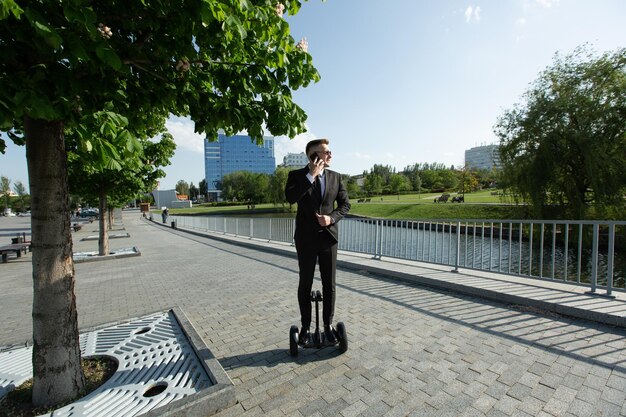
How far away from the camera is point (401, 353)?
3.19 metres

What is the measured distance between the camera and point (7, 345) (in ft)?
12.5

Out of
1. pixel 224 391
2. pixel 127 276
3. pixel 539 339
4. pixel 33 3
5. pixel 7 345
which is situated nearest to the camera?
pixel 33 3

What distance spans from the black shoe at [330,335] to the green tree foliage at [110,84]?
79.7 inches

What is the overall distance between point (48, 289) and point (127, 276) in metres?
6.21

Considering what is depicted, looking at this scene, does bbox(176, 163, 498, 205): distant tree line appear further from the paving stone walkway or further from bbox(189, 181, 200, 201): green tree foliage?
the paving stone walkway

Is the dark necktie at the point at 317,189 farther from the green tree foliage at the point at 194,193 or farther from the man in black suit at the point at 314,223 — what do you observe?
the green tree foliage at the point at 194,193

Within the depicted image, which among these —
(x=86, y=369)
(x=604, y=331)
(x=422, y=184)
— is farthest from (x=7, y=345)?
(x=422, y=184)

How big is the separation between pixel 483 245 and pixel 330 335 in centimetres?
483

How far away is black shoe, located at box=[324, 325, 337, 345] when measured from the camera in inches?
127

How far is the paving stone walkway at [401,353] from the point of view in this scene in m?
2.41

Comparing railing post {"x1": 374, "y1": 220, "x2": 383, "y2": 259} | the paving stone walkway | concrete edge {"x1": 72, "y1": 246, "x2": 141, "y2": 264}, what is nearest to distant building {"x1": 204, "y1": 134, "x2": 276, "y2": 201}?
concrete edge {"x1": 72, "y1": 246, "x2": 141, "y2": 264}

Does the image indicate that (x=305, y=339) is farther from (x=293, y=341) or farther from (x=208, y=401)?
(x=208, y=401)

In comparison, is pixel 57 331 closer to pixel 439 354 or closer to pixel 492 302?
pixel 439 354

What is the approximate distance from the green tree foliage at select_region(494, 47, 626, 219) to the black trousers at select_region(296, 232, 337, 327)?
748 inches
